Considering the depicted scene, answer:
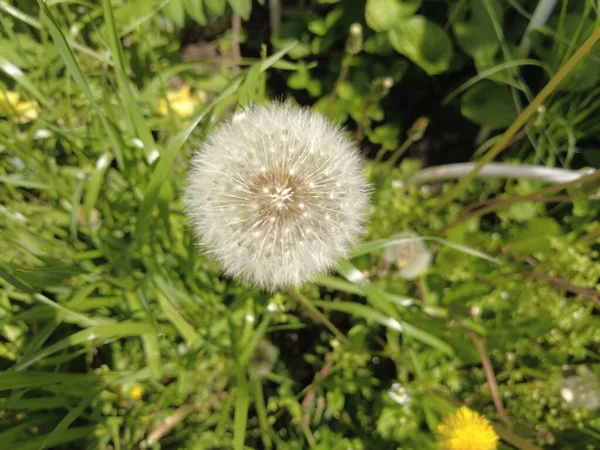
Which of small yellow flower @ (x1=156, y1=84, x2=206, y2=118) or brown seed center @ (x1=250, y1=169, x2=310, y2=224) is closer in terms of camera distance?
brown seed center @ (x1=250, y1=169, x2=310, y2=224)

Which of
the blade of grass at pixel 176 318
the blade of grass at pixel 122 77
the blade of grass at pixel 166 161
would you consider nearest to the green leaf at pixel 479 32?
the blade of grass at pixel 166 161

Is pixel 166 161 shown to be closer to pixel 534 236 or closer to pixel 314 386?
pixel 314 386

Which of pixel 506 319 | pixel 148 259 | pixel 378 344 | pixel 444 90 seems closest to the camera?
pixel 148 259

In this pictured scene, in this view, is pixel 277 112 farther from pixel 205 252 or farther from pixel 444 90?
pixel 444 90

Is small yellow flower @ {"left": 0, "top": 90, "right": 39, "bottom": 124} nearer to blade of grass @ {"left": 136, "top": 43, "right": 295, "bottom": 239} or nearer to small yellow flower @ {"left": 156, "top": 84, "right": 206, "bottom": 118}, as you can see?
small yellow flower @ {"left": 156, "top": 84, "right": 206, "bottom": 118}

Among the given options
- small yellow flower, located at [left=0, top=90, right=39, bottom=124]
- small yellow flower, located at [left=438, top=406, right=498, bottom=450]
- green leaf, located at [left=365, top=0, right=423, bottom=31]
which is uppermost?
green leaf, located at [left=365, top=0, right=423, bottom=31]

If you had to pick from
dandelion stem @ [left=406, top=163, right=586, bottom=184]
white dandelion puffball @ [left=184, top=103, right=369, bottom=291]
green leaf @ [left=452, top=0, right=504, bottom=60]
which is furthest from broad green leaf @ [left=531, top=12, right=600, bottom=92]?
white dandelion puffball @ [left=184, top=103, right=369, bottom=291]

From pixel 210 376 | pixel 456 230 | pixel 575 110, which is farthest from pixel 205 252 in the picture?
pixel 575 110
